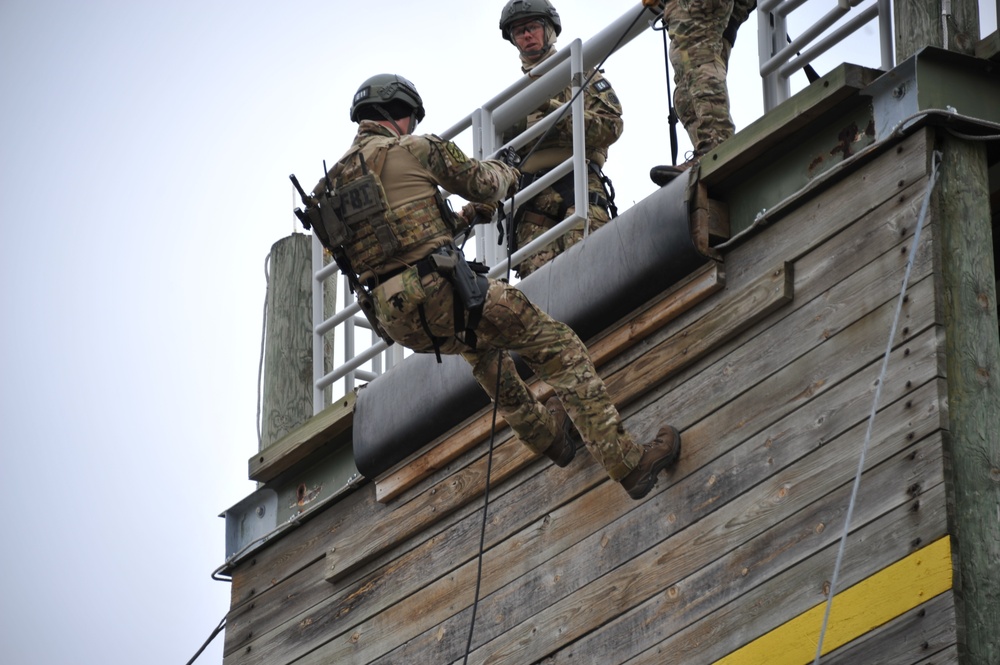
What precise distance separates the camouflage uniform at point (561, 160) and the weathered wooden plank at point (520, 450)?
1412 mm

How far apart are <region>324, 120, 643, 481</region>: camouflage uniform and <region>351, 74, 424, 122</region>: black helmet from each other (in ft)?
0.51

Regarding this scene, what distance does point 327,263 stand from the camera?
35.2 feet

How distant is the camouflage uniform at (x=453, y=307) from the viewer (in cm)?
820

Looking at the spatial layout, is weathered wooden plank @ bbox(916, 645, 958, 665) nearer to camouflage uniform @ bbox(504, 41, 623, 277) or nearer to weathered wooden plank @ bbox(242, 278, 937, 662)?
weathered wooden plank @ bbox(242, 278, 937, 662)

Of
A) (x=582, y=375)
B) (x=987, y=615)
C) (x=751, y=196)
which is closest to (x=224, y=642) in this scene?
(x=582, y=375)

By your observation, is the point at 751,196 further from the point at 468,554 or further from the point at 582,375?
the point at 468,554

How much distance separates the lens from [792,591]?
23.9 ft

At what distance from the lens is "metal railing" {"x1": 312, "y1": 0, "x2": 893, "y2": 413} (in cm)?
828

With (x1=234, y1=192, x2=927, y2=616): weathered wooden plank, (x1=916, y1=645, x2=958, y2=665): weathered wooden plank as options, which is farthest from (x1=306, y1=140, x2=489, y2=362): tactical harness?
(x1=916, y1=645, x2=958, y2=665): weathered wooden plank

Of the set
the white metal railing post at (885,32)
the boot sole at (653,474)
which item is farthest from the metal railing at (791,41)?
the boot sole at (653,474)

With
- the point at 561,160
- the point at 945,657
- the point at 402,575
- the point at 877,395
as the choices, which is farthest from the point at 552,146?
the point at 945,657

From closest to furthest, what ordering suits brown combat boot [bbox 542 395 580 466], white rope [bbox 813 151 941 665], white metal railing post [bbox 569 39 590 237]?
white rope [bbox 813 151 941 665] < brown combat boot [bbox 542 395 580 466] < white metal railing post [bbox 569 39 590 237]

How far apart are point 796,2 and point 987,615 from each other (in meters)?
3.16

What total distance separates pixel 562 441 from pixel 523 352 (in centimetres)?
52
